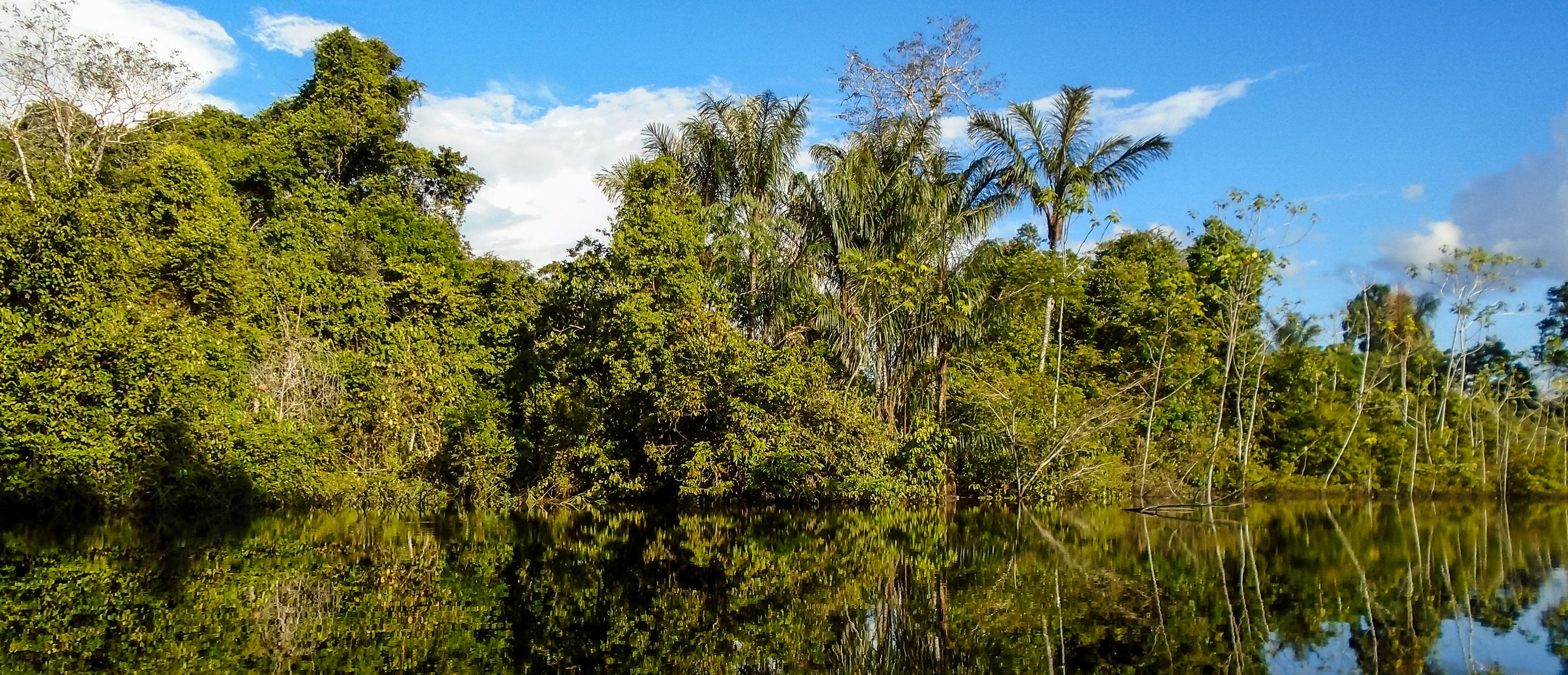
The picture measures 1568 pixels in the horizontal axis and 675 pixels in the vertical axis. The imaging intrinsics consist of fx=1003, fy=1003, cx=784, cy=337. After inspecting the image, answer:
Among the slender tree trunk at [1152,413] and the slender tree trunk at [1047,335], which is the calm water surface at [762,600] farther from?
the slender tree trunk at [1047,335]

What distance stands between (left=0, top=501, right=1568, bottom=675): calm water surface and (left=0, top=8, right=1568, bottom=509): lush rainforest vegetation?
3.10m

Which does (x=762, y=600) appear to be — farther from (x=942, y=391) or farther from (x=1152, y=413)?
(x=1152, y=413)

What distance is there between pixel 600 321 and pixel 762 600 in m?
11.7

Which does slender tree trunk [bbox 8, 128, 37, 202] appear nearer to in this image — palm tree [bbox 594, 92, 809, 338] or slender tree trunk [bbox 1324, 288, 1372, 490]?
palm tree [bbox 594, 92, 809, 338]

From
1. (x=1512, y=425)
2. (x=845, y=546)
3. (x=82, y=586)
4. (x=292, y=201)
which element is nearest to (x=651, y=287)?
(x=845, y=546)

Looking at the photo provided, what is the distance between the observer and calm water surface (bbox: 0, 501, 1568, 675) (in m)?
7.06

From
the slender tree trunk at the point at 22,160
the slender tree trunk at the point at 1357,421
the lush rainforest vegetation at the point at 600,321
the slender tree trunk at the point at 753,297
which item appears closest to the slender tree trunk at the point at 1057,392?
the lush rainforest vegetation at the point at 600,321

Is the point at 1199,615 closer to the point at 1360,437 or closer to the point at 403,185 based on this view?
the point at 403,185

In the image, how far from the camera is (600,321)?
2028cm

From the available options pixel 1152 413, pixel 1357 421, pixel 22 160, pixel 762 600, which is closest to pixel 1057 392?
pixel 1152 413

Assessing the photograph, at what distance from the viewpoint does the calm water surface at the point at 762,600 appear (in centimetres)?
706

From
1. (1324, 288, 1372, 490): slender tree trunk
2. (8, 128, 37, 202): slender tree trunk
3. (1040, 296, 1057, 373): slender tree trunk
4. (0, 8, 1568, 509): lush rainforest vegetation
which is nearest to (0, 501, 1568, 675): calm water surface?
(0, 8, 1568, 509): lush rainforest vegetation

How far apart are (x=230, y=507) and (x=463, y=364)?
216 inches

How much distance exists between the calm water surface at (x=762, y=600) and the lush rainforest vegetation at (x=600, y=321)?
122 inches
